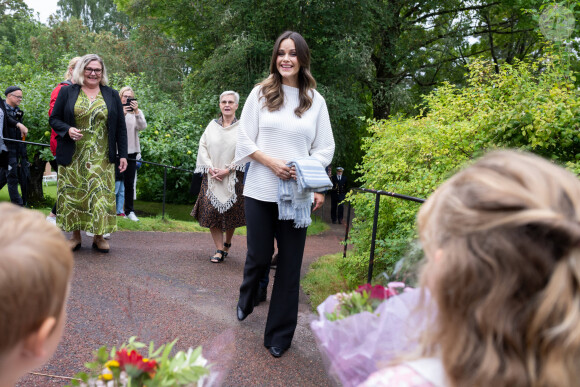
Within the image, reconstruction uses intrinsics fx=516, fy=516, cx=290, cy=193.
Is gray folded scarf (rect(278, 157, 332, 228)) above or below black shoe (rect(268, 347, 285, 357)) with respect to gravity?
above

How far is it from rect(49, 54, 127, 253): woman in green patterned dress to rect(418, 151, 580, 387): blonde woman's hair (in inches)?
204

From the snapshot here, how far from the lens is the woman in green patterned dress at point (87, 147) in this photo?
5578mm

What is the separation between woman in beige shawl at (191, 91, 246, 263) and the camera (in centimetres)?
644

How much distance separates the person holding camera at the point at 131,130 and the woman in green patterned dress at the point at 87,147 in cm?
271

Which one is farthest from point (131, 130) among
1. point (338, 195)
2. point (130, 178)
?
point (338, 195)

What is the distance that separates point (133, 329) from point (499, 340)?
11.2ft

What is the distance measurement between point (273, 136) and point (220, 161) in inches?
111

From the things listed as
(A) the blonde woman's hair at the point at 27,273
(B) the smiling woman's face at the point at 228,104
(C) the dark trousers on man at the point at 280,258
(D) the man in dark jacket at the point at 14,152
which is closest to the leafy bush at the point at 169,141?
(D) the man in dark jacket at the point at 14,152

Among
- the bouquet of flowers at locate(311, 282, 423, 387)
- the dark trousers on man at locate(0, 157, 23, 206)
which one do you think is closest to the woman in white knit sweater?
the bouquet of flowers at locate(311, 282, 423, 387)

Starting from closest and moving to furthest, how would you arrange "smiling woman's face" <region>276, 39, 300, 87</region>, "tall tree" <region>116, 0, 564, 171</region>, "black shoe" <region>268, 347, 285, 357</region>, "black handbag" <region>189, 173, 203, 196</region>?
"black shoe" <region>268, 347, 285, 357</region>, "smiling woman's face" <region>276, 39, 300, 87</region>, "black handbag" <region>189, 173, 203, 196</region>, "tall tree" <region>116, 0, 564, 171</region>

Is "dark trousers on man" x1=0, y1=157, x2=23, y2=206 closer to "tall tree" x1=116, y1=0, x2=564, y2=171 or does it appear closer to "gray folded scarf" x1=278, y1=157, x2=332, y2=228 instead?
"gray folded scarf" x1=278, y1=157, x2=332, y2=228

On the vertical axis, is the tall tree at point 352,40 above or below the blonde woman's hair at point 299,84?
above

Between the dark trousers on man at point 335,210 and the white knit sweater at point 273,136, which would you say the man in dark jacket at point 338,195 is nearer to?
the dark trousers on man at point 335,210

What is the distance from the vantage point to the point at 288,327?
12.4ft
